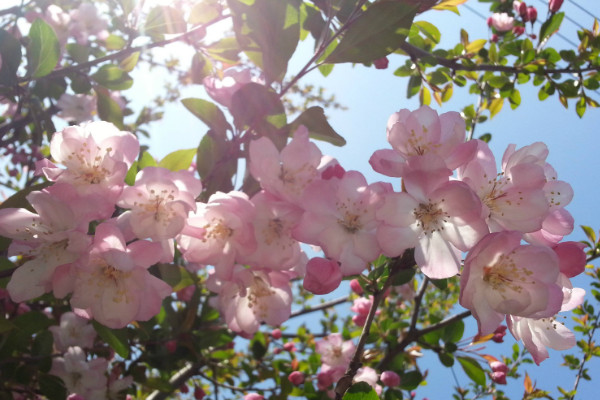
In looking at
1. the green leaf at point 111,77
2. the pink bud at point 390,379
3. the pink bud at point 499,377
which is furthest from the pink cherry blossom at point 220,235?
the pink bud at point 499,377

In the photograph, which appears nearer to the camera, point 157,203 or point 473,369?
point 157,203

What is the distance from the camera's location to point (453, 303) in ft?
11.8

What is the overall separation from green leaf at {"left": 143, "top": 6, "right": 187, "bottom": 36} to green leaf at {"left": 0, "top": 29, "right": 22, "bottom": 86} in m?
0.35

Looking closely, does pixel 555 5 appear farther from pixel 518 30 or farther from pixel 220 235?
pixel 220 235

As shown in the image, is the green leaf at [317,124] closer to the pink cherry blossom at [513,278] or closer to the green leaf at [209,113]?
the green leaf at [209,113]

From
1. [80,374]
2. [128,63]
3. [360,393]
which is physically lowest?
[360,393]

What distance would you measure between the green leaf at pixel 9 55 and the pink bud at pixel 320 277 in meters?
1.10

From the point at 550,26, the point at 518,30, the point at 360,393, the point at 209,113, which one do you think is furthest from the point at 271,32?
the point at 518,30

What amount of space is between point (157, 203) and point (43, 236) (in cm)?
18

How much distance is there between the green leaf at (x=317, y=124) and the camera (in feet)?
2.71

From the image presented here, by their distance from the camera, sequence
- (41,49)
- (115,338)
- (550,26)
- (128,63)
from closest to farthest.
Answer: (115,338)
(41,49)
(128,63)
(550,26)

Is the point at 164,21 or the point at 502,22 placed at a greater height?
the point at 502,22

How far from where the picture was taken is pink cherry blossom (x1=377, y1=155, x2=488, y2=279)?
2.09ft

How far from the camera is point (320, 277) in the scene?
2.22ft
